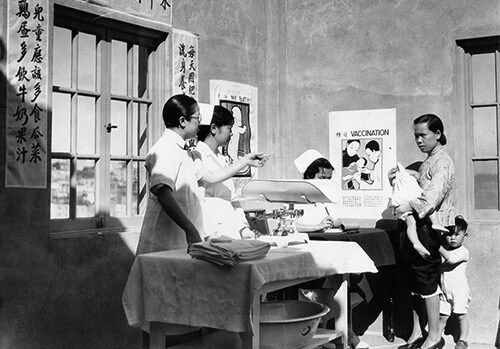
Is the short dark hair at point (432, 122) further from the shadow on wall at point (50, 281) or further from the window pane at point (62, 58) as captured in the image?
the window pane at point (62, 58)

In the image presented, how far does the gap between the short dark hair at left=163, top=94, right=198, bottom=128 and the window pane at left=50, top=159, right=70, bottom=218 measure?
113 centimetres

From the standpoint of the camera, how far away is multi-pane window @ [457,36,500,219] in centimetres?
571

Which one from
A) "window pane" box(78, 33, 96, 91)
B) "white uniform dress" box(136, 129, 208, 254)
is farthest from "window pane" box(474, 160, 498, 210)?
"window pane" box(78, 33, 96, 91)

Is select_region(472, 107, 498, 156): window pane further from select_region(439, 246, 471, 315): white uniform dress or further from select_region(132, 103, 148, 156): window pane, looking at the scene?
select_region(132, 103, 148, 156): window pane

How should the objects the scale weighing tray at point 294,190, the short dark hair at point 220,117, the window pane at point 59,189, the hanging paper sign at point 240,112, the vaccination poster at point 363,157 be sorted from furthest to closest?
the vaccination poster at point 363,157 → the hanging paper sign at point 240,112 → the window pane at point 59,189 → the short dark hair at point 220,117 → the scale weighing tray at point 294,190

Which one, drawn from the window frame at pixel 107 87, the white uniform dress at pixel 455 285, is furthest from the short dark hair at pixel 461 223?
the window frame at pixel 107 87

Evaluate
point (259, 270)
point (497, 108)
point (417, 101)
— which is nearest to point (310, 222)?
point (417, 101)

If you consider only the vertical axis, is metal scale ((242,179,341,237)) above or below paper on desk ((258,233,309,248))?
above

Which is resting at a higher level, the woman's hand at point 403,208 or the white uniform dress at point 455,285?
the woman's hand at point 403,208

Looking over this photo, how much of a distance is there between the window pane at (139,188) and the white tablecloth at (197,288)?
1995 millimetres

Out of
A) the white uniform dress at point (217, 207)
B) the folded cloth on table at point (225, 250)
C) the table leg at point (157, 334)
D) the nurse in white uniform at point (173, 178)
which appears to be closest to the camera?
the folded cloth on table at point (225, 250)

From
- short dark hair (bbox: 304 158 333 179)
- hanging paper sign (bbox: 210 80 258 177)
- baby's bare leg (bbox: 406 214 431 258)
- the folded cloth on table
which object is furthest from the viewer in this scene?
hanging paper sign (bbox: 210 80 258 177)

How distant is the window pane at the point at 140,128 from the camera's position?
17.4 feet

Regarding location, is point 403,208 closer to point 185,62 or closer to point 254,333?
point 185,62
